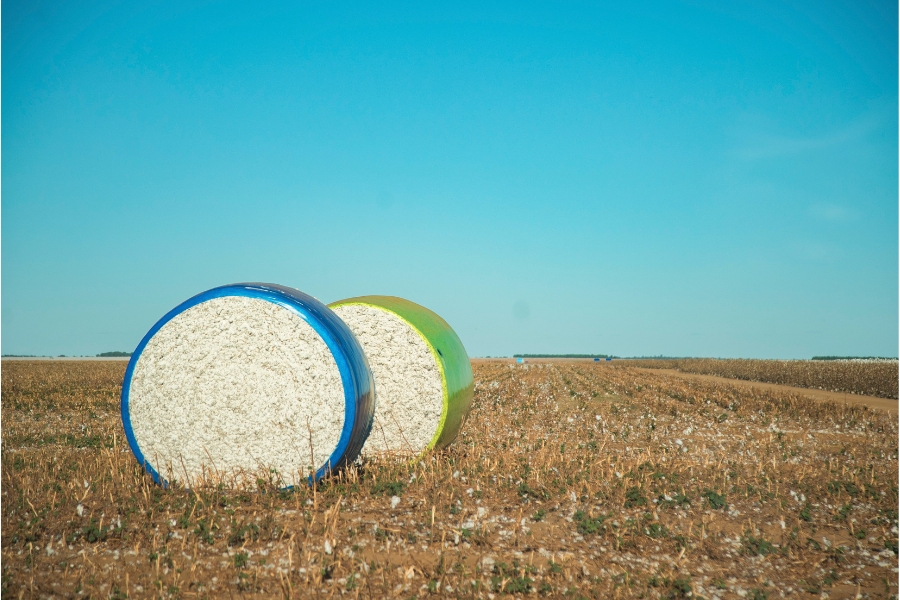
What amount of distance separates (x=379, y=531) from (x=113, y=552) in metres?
2.32

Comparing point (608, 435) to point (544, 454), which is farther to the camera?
point (608, 435)

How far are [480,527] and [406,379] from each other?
2878 millimetres

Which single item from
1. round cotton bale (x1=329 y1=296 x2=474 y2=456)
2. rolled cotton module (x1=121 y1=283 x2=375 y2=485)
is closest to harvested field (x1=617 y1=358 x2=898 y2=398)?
round cotton bale (x1=329 y1=296 x2=474 y2=456)

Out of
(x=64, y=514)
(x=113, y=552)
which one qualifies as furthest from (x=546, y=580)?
(x=64, y=514)

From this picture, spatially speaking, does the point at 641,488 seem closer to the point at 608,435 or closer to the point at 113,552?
the point at 608,435

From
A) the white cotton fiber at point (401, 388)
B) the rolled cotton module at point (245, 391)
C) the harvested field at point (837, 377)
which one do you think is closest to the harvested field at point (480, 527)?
the rolled cotton module at point (245, 391)

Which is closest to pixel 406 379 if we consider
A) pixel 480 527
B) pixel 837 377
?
pixel 480 527

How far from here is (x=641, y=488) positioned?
7504 millimetres

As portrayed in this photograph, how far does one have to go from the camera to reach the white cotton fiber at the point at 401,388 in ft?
27.7

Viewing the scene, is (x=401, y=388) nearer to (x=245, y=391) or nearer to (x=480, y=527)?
(x=245, y=391)

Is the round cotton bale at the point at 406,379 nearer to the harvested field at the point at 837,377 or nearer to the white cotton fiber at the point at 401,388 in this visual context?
the white cotton fiber at the point at 401,388

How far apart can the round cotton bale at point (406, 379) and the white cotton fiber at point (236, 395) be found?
160 centimetres

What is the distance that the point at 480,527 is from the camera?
238 inches

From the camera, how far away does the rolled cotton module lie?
703cm
